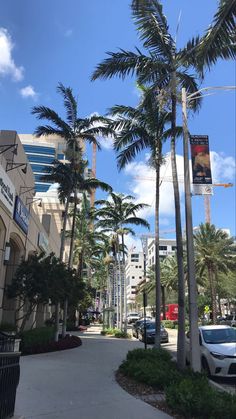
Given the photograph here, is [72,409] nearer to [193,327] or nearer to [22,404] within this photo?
[22,404]

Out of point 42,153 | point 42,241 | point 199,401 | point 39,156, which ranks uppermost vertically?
point 42,153

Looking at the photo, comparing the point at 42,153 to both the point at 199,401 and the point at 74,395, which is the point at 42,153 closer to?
the point at 74,395

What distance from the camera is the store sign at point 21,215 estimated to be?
21022 mm

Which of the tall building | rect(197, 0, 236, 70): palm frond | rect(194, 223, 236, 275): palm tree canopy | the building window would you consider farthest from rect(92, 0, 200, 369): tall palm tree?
the building window

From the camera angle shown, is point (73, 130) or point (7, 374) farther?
point (73, 130)

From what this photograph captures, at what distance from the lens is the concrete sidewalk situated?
7.61 m

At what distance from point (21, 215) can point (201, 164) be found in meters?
12.6

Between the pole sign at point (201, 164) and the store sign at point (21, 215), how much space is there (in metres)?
11.2

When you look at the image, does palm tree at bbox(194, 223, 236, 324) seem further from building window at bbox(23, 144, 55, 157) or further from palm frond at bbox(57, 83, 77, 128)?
building window at bbox(23, 144, 55, 157)

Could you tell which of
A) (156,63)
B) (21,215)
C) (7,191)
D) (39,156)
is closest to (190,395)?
(156,63)

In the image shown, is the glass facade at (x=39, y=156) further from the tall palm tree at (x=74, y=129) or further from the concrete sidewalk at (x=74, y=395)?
the concrete sidewalk at (x=74, y=395)

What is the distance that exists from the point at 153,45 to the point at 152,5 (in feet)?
4.07

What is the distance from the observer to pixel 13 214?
20469 millimetres

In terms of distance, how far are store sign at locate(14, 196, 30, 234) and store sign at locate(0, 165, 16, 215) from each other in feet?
2.41
